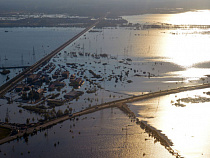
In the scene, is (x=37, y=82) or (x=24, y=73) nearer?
(x=37, y=82)

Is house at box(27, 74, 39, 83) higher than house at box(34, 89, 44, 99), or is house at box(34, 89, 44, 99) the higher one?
house at box(27, 74, 39, 83)

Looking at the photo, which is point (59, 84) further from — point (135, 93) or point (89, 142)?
point (89, 142)

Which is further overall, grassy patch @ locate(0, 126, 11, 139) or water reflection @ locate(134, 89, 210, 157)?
grassy patch @ locate(0, 126, 11, 139)

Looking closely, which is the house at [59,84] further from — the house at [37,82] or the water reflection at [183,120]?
the water reflection at [183,120]

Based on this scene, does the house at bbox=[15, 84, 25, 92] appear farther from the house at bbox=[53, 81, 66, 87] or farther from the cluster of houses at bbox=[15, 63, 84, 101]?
the house at bbox=[53, 81, 66, 87]

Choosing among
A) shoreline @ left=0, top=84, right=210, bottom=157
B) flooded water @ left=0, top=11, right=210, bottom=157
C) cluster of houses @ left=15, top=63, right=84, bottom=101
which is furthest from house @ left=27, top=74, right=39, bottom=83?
shoreline @ left=0, top=84, right=210, bottom=157

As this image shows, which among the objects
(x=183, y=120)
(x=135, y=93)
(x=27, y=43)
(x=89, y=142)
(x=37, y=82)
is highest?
(x=27, y=43)

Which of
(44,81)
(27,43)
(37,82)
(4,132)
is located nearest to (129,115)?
(4,132)

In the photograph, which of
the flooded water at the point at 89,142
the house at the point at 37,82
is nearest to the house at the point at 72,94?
the house at the point at 37,82

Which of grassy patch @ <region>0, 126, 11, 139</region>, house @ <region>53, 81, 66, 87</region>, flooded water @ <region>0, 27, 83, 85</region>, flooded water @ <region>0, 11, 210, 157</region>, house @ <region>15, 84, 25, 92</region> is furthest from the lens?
flooded water @ <region>0, 27, 83, 85</region>
